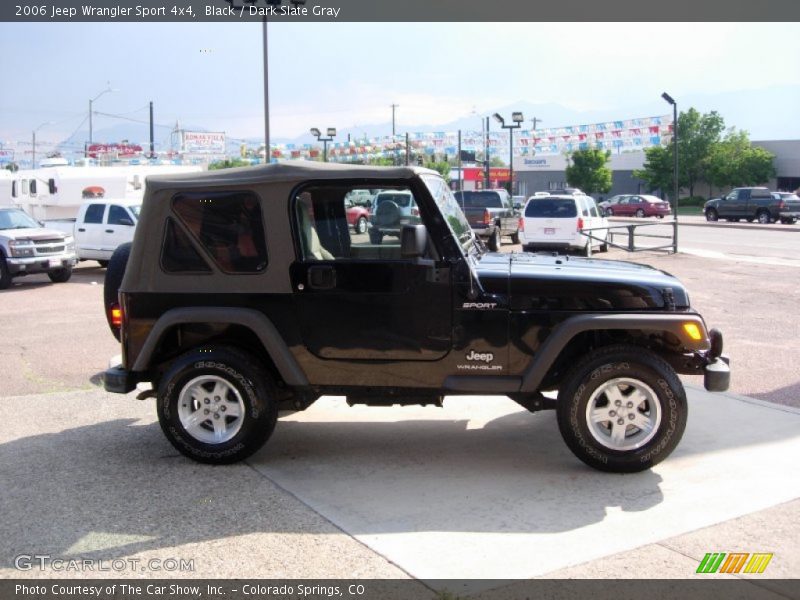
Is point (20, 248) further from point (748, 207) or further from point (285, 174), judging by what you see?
point (748, 207)

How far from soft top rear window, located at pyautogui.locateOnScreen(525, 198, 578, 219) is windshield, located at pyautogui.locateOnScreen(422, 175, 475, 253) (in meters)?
Result: 16.3

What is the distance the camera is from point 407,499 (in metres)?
5.33

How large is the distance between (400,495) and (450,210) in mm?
2038

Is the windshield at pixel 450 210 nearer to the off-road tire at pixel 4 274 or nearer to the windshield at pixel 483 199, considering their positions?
Result: the off-road tire at pixel 4 274

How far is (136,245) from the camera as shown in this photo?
5980 millimetres

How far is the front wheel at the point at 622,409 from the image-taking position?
557 cm

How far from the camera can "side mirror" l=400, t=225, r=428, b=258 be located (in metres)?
5.49

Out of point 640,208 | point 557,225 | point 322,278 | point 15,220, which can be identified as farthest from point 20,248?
point 640,208

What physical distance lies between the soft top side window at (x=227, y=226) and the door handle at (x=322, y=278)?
0.36 meters

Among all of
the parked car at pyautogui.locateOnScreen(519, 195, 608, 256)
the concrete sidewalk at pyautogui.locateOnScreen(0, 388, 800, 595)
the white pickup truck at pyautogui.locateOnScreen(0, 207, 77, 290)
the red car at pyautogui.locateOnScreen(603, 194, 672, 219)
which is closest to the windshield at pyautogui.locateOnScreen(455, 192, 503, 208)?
the parked car at pyautogui.locateOnScreen(519, 195, 608, 256)

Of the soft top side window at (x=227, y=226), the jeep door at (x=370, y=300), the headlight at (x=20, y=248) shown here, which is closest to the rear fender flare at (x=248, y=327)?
the jeep door at (x=370, y=300)

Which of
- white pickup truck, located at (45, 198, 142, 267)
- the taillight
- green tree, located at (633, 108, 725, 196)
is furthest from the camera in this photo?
green tree, located at (633, 108, 725, 196)

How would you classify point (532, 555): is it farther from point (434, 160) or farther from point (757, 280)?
point (434, 160)

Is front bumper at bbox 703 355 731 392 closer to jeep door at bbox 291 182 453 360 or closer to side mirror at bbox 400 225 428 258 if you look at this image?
jeep door at bbox 291 182 453 360
